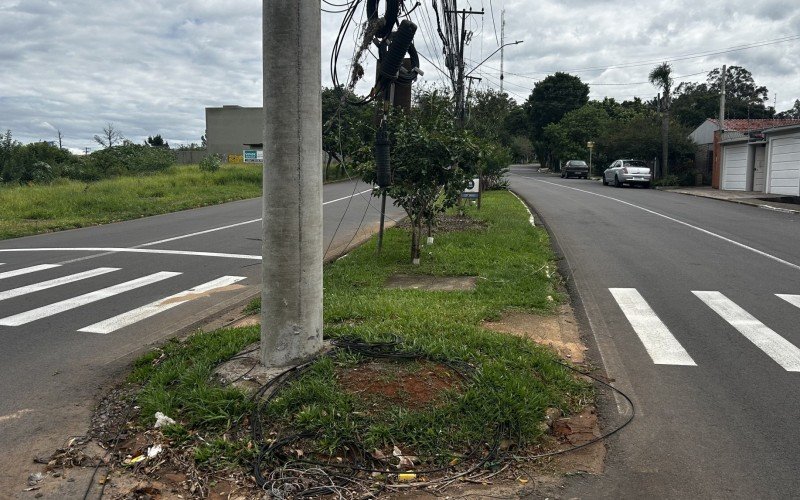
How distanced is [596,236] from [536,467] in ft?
40.6

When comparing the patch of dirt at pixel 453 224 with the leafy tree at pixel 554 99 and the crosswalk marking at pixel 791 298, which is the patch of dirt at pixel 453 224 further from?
the leafy tree at pixel 554 99

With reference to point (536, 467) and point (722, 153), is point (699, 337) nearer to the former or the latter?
point (536, 467)

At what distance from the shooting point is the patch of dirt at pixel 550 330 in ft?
21.7

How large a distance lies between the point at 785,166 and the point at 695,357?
26.8 meters

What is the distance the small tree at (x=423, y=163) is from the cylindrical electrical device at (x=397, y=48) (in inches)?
33.2

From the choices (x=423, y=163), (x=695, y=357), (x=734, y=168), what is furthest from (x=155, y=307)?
(x=734, y=168)

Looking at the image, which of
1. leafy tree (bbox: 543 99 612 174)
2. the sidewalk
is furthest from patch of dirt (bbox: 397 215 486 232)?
leafy tree (bbox: 543 99 612 174)

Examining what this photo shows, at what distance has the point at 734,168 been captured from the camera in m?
34.7

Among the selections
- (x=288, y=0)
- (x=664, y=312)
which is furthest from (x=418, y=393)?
(x=664, y=312)

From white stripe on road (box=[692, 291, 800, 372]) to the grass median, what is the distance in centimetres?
230

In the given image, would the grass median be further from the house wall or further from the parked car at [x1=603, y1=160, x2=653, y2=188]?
the house wall

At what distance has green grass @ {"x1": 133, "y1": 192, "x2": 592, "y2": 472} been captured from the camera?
438 centimetres

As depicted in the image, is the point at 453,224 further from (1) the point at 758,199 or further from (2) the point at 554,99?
(2) the point at 554,99

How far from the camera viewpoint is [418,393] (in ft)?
15.9
